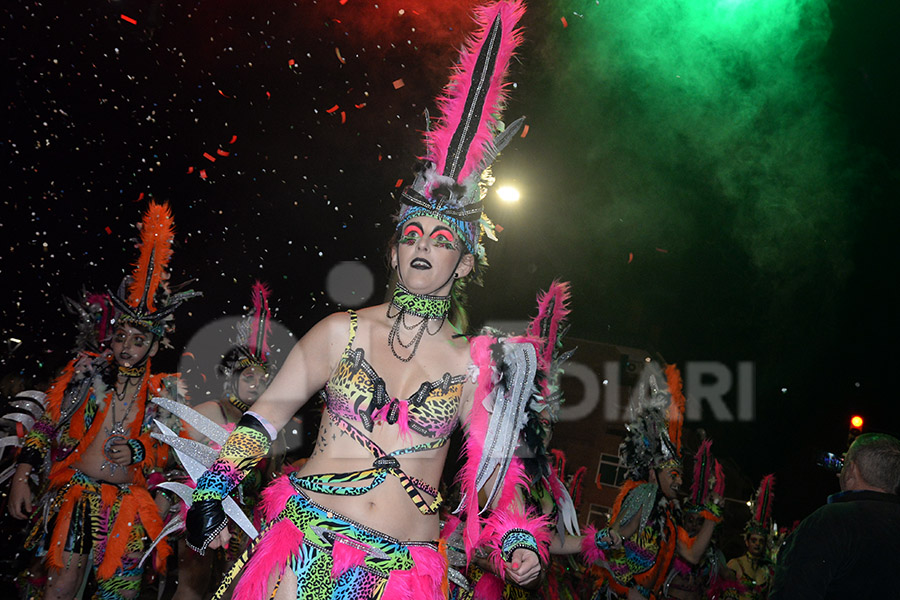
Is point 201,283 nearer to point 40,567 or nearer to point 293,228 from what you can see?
point 293,228

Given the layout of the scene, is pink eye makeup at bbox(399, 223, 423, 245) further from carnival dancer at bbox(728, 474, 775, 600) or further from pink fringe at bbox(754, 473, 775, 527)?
pink fringe at bbox(754, 473, 775, 527)

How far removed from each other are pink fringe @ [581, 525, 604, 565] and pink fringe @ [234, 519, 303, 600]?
4641 millimetres

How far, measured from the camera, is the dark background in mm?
6898

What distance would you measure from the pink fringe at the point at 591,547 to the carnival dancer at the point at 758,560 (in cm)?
439

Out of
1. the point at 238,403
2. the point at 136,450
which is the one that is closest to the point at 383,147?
the point at 238,403

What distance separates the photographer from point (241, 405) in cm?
635

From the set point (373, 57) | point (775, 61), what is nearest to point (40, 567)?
point (373, 57)

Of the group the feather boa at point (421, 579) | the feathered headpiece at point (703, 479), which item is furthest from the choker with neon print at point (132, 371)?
the feathered headpiece at point (703, 479)

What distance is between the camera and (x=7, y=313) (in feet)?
24.3

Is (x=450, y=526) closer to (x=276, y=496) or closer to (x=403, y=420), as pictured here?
(x=403, y=420)

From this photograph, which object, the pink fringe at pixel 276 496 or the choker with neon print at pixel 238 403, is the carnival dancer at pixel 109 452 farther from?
the pink fringe at pixel 276 496

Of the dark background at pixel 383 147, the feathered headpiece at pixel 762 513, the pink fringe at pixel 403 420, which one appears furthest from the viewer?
the feathered headpiece at pixel 762 513

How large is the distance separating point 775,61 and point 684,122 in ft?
4.25

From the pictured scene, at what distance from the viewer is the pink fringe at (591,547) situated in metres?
6.74
